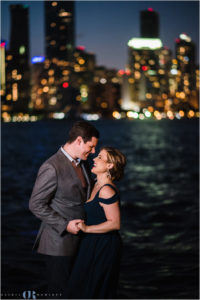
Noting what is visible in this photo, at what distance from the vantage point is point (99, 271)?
4.44 m

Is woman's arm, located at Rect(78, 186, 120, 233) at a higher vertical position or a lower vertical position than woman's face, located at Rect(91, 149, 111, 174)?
lower

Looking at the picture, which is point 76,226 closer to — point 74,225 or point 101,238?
point 74,225

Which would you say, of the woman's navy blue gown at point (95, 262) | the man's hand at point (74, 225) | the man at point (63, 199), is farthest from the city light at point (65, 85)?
the man's hand at point (74, 225)

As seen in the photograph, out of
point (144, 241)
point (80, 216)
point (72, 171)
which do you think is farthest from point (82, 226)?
point (144, 241)

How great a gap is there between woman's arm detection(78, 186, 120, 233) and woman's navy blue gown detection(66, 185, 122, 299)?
0.06 metres

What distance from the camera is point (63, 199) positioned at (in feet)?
14.5

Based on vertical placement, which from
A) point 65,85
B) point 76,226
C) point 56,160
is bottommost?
point 76,226

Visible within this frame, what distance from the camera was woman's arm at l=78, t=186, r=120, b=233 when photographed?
4.25 m

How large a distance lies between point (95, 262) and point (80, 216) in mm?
423

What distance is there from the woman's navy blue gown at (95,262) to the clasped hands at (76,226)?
12cm

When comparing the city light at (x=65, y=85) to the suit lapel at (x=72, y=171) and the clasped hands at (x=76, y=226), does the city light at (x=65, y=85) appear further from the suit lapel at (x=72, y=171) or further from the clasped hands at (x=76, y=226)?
the clasped hands at (x=76, y=226)

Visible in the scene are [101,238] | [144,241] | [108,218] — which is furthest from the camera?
[144,241]

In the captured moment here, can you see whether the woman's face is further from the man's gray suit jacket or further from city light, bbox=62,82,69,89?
city light, bbox=62,82,69,89

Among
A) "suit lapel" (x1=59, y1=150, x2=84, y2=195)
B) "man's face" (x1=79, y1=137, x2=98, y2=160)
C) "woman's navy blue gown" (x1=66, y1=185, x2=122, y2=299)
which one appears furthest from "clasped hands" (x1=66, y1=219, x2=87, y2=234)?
"man's face" (x1=79, y1=137, x2=98, y2=160)
